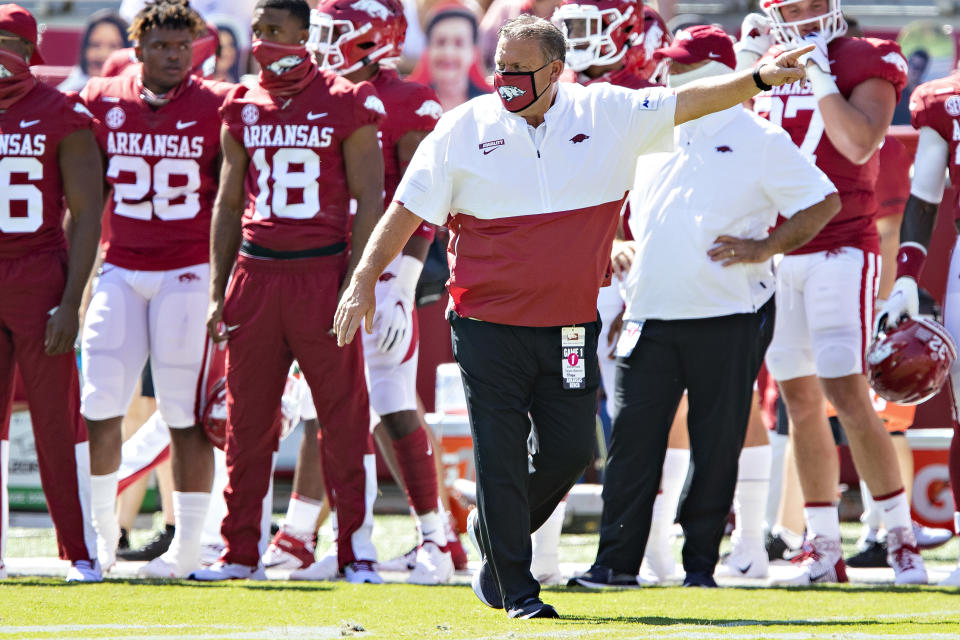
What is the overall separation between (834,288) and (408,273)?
162 cm

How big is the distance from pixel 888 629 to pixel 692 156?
1900 mm

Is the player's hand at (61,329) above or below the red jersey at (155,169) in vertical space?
below

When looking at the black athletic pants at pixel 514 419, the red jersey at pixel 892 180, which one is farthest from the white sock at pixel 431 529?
the red jersey at pixel 892 180

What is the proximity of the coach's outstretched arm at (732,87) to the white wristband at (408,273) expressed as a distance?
1.64 meters

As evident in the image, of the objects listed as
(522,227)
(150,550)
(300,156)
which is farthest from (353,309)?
(150,550)

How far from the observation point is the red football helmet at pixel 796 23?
5.72 metres

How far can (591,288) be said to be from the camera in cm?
434

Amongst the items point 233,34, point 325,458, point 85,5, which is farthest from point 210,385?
point 85,5

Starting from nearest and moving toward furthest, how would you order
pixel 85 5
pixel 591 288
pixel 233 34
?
pixel 591 288 → pixel 233 34 → pixel 85 5

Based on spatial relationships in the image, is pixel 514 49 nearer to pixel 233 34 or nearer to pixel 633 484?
pixel 633 484

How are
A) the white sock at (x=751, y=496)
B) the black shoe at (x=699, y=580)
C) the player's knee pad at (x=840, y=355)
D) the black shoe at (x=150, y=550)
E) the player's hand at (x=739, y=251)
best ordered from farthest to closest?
1. the black shoe at (x=150, y=550)
2. the white sock at (x=751, y=496)
3. the player's knee pad at (x=840, y=355)
4. the black shoe at (x=699, y=580)
5. the player's hand at (x=739, y=251)

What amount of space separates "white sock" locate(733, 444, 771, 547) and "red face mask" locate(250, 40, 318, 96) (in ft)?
7.30

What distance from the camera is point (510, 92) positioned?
4.27m

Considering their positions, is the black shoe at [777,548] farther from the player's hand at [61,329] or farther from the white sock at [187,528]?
the player's hand at [61,329]
